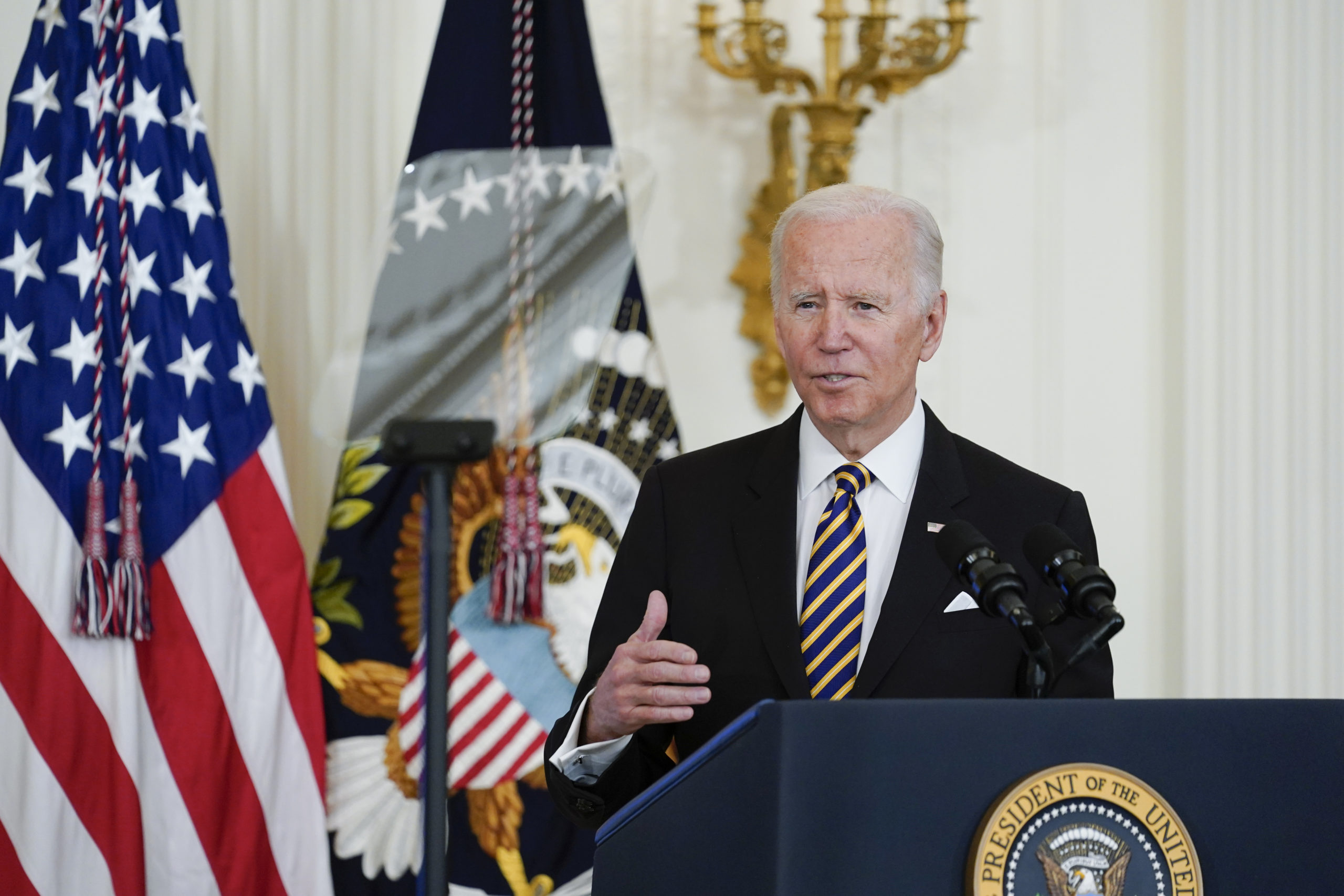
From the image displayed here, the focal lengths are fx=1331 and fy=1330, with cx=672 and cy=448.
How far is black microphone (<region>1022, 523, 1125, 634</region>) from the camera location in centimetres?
126

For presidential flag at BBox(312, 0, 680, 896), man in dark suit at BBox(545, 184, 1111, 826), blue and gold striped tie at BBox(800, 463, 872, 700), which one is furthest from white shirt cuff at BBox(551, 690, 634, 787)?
presidential flag at BBox(312, 0, 680, 896)

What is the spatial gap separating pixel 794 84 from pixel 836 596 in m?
2.09

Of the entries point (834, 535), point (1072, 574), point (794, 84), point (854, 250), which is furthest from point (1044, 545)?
point (794, 84)

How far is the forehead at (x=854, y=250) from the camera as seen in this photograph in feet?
5.79

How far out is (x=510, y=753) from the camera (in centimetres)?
312

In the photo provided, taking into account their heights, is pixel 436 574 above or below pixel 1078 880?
above

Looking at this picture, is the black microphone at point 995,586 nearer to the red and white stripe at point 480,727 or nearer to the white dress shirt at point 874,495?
the white dress shirt at point 874,495

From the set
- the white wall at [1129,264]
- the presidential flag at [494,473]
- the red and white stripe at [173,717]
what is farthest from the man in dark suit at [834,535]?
the white wall at [1129,264]

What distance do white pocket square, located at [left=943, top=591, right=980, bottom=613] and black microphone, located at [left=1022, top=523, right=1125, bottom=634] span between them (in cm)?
34

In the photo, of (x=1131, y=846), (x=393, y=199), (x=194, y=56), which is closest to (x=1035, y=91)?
(x=393, y=199)

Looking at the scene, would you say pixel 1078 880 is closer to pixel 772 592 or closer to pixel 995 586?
pixel 995 586

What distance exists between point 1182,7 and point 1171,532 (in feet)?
4.97

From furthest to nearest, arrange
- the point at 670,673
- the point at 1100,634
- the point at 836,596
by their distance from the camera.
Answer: the point at 836,596 < the point at 670,673 < the point at 1100,634

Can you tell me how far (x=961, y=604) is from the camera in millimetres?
1713
